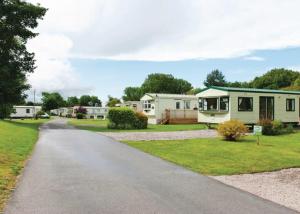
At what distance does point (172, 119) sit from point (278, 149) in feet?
79.3

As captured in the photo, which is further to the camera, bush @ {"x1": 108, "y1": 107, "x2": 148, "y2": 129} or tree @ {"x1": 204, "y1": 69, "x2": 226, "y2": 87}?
tree @ {"x1": 204, "y1": 69, "x2": 226, "y2": 87}

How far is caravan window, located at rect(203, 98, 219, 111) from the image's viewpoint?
3000 centimetres

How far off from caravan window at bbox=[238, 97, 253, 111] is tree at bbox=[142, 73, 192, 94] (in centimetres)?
7105

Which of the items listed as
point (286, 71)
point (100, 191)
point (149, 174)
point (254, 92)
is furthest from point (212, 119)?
point (286, 71)

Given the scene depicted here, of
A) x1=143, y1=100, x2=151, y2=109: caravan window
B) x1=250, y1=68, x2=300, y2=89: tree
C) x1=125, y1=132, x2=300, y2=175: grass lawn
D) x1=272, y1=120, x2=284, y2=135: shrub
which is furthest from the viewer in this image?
x1=250, y1=68, x2=300, y2=89: tree

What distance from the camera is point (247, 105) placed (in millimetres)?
28469

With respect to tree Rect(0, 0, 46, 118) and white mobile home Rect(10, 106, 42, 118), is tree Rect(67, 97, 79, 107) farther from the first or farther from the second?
tree Rect(0, 0, 46, 118)

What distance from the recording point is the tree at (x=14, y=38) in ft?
102

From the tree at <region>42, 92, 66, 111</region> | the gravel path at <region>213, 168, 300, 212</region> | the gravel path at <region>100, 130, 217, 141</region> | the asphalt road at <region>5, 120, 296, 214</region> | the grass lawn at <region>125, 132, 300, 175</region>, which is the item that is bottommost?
the gravel path at <region>213, 168, 300, 212</region>

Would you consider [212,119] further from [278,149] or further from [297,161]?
[297,161]

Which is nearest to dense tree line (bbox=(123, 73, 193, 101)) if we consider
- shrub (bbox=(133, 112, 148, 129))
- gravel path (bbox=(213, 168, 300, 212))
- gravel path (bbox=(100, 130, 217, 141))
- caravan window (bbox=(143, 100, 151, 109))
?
caravan window (bbox=(143, 100, 151, 109))

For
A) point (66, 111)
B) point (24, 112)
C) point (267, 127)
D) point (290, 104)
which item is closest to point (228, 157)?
point (267, 127)

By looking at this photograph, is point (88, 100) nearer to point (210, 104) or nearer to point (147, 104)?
point (147, 104)

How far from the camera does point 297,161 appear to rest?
12.6 m
